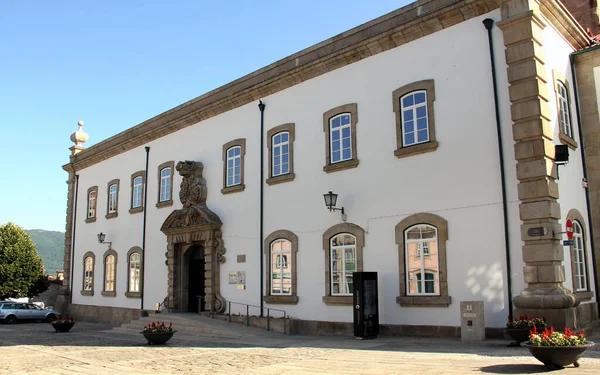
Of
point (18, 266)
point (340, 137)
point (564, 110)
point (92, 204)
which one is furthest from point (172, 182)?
point (18, 266)

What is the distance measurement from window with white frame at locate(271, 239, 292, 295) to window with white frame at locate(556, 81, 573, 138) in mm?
8463

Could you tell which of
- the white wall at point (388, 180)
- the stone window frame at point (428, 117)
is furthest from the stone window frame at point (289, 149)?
the stone window frame at point (428, 117)

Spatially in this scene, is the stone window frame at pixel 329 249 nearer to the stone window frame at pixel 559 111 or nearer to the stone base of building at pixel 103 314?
the stone window frame at pixel 559 111

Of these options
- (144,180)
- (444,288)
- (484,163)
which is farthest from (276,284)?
(144,180)

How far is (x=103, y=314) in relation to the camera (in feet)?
91.4

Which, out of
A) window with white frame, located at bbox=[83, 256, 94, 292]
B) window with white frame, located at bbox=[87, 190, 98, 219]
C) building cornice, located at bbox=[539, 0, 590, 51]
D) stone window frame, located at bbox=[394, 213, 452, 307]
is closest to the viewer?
stone window frame, located at bbox=[394, 213, 452, 307]

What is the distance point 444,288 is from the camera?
49.2 ft

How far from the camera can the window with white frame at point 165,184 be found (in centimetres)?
2478

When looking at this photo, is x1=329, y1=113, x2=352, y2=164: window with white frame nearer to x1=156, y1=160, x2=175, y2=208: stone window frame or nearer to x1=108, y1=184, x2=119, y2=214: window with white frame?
x1=156, y1=160, x2=175, y2=208: stone window frame

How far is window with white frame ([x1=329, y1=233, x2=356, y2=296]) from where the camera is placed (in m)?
17.3

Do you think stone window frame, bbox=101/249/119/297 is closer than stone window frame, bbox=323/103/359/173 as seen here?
No

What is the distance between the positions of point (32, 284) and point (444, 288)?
29.1 m

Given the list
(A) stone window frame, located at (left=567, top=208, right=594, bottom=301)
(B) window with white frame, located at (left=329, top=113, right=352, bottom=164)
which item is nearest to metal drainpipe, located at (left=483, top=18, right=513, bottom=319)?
(A) stone window frame, located at (left=567, top=208, right=594, bottom=301)

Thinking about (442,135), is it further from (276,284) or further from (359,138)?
(276,284)
